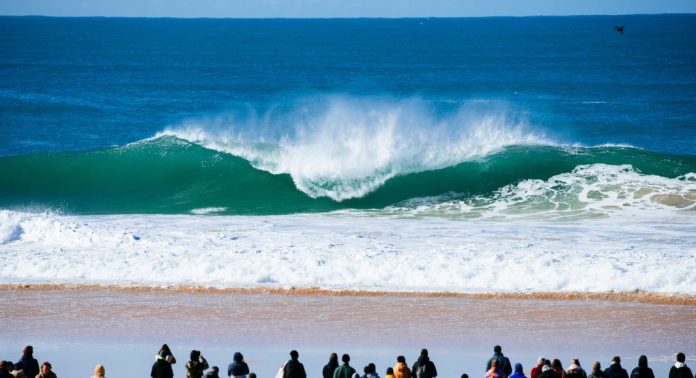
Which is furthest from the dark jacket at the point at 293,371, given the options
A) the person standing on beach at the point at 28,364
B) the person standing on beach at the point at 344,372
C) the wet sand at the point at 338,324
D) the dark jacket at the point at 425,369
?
the person standing on beach at the point at 28,364

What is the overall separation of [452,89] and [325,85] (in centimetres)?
1017

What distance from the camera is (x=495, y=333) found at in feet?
45.4

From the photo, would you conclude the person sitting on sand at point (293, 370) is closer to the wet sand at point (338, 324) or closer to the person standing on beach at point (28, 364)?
the wet sand at point (338, 324)

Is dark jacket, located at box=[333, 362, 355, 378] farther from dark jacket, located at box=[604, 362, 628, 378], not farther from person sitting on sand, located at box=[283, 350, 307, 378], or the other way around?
dark jacket, located at box=[604, 362, 628, 378]

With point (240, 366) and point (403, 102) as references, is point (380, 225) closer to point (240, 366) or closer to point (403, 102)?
point (240, 366)

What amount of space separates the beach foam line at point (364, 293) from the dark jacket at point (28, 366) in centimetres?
549

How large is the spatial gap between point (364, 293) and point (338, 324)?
5.85 ft

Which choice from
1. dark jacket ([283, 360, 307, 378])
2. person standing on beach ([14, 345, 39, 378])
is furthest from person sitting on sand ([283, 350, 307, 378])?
person standing on beach ([14, 345, 39, 378])

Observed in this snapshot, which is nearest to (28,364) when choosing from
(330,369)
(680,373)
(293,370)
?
(293,370)

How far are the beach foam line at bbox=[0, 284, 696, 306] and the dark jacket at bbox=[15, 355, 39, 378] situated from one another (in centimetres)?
549

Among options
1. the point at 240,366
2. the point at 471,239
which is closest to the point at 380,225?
the point at 471,239

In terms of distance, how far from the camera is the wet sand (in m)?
13.0

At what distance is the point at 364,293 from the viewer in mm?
15953

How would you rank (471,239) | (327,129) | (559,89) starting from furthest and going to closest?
(559,89), (327,129), (471,239)
